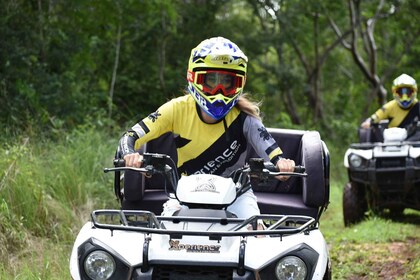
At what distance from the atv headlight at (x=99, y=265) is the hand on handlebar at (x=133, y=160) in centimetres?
74

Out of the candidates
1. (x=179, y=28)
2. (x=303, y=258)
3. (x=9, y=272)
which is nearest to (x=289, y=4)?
(x=179, y=28)

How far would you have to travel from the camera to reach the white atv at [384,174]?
9.09 meters

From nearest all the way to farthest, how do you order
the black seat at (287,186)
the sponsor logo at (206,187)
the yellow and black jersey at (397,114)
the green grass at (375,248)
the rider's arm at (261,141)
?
1. the sponsor logo at (206,187)
2. the rider's arm at (261,141)
3. the black seat at (287,186)
4. the green grass at (375,248)
5. the yellow and black jersey at (397,114)

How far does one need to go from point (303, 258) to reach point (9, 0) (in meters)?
7.91

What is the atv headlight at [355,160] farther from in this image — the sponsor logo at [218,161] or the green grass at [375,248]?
the sponsor logo at [218,161]

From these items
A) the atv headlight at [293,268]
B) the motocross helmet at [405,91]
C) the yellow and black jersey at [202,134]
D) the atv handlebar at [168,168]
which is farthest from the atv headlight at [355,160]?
the atv headlight at [293,268]

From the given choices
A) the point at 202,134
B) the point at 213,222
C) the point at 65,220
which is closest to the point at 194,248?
the point at 213,222

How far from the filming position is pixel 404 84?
33.9 feet

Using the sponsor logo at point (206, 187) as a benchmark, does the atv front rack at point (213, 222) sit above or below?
below

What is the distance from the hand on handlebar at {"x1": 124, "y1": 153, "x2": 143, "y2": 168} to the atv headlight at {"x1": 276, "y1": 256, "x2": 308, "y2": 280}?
109cm

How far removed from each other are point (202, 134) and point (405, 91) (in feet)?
19.8

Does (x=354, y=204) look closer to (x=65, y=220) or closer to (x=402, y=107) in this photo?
(x=402, y=107)

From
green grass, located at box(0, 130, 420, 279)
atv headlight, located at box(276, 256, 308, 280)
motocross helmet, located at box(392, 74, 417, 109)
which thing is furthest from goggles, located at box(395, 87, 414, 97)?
atv headlight, located at box(276, 256, 308, 280)

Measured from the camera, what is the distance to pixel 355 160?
30.9 feet
